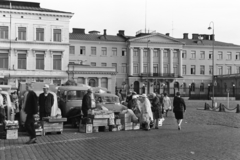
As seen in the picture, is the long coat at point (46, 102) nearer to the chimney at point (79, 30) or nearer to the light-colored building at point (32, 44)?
the light-colored building at point (32, 44)

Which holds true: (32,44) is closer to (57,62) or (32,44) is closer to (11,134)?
(57,62)

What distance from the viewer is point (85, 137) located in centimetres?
1417

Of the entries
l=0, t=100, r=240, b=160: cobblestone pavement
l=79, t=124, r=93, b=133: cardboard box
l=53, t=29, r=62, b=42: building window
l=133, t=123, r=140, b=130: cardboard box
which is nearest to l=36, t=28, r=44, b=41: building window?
l=53, t=29, r=62, b=42: building window

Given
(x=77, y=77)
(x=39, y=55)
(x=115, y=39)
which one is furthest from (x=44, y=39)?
(x=115, y=39)

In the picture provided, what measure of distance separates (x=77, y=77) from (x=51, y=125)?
137 feet

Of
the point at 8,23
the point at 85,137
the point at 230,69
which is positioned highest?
the point at 8,23

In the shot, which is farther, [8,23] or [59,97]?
[8,23]

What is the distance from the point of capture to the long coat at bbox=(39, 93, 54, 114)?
1445 centimetres

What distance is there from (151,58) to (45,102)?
64018 mm

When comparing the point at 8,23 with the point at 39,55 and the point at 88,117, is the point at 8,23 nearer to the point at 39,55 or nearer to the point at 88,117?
the point at 39,55

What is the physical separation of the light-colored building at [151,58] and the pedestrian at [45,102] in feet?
190

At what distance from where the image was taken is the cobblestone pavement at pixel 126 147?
10.1 metres

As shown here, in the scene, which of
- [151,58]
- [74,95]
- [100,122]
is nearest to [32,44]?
[151,58]

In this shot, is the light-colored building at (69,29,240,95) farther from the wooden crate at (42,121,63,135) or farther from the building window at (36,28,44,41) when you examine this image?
the wooden crate at (42,121,63,135)
